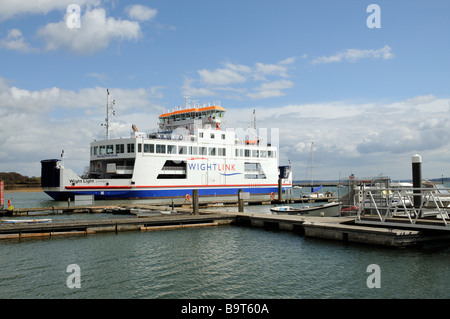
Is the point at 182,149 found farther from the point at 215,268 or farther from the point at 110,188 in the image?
the point at 215,268

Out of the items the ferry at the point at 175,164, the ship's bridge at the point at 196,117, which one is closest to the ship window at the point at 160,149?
the ferry at the point at 175,164

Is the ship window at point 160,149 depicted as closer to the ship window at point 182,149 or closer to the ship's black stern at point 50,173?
the ship window at point 182,149

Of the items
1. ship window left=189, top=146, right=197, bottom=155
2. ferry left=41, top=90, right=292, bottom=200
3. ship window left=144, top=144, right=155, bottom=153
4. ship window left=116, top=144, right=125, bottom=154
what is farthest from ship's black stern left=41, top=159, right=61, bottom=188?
ship window left=189, top=146, right=197, bottom=155

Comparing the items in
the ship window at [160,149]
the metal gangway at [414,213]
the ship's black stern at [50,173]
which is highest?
the ship window at [160,149]

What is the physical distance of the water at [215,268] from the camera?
10219 millimetres

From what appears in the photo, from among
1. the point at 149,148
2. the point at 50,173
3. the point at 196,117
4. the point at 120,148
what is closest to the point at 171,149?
the point at 149,148

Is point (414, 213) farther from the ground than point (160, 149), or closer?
closer

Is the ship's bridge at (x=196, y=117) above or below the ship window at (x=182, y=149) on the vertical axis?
above

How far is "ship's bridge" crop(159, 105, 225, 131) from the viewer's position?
4722 centimetres

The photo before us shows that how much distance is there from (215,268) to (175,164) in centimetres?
3221

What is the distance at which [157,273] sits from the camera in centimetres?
1192

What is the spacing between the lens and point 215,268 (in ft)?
41.7
